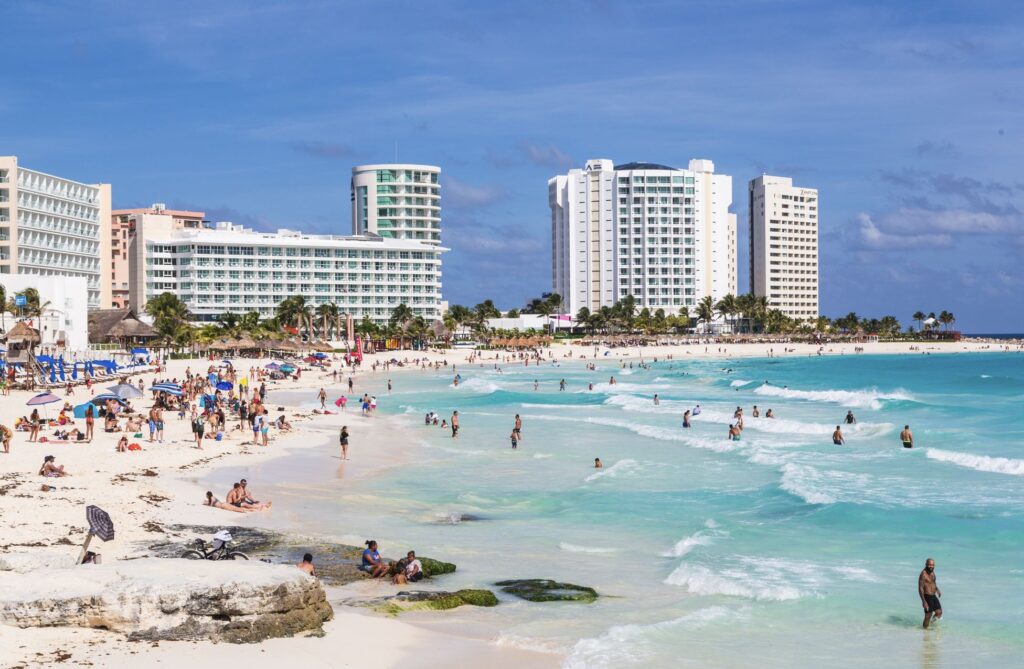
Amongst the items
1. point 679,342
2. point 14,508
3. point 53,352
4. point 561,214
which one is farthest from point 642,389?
point 561,214

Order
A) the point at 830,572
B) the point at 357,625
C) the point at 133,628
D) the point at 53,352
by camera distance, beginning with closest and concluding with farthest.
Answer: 1. the point at 133,628
2. the point at 357,625
3. the point at 830,572
4. the point at 53,352

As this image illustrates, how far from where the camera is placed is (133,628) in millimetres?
12492

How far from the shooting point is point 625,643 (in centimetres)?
1453

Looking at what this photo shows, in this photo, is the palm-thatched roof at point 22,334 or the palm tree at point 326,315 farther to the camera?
the palm tree at point 326,315

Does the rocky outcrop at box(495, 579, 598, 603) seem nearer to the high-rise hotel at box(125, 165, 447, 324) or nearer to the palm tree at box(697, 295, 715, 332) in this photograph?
the high-rise hotel at box(125, 165, 447, 324)

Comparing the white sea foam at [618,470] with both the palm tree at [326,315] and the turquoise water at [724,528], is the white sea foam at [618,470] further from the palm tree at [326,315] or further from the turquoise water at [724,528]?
the palm tree at [326,315]

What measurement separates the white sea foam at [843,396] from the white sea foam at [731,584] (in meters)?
42.6

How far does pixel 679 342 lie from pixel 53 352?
11273cm

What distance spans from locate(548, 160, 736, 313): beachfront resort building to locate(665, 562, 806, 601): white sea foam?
165 meters

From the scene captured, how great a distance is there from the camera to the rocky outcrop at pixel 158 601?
12.4 metres

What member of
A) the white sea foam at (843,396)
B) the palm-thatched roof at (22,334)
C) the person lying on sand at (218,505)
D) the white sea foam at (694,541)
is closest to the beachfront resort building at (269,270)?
the white sea foam at (843,396)

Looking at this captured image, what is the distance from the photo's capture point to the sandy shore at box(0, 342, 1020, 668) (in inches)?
478

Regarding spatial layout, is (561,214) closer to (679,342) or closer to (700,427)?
(679,342)

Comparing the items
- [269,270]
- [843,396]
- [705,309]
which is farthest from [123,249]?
[843,396]
